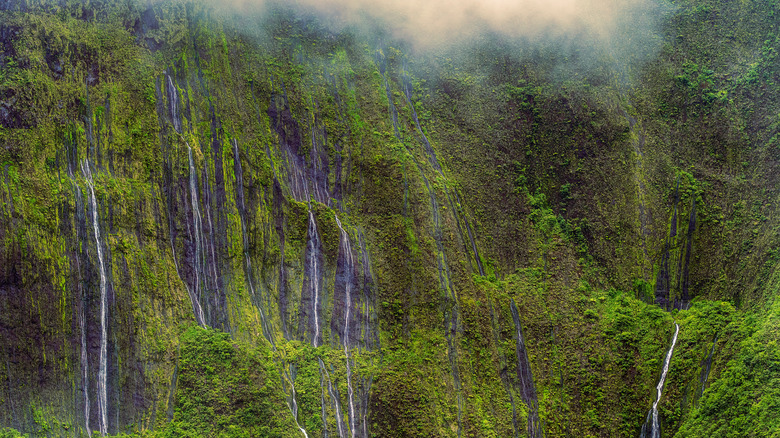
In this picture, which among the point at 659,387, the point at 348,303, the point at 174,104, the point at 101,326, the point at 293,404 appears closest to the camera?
the point at 101,326

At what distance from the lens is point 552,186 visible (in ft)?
152

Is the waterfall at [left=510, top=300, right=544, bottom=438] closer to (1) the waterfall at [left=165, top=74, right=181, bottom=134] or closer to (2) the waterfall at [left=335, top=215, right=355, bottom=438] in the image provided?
(2) the waterfall at [left=335, top=215, right=355, bottom=438]

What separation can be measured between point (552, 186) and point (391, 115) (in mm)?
12500

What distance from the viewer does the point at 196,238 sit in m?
38.9

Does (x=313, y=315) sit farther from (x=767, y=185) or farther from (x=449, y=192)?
(x=767, y=185)

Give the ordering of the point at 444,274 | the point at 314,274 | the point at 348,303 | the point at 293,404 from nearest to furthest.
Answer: the point at 293,404
the point at 348,303
the point at 444,274
the point at 314,274

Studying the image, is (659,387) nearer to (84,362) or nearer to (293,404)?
(293,404)

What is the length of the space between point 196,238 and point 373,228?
11.0 m

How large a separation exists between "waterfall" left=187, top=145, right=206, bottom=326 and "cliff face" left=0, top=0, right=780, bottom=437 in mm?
201

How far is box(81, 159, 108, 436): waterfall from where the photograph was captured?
1321 inches

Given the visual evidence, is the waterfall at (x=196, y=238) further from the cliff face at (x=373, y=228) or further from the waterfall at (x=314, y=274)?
the waterfall at (x=314, y=274)

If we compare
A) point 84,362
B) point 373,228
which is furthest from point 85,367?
point 373,228

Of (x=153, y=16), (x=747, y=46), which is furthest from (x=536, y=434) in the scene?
(x=153, y=16)

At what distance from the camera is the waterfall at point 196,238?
37.5 meters
